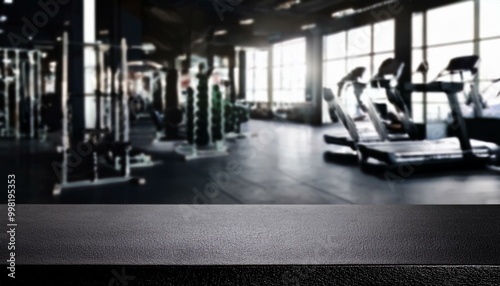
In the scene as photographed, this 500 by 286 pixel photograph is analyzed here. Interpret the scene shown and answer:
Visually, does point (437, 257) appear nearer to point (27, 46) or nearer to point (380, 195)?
point (380, 195)

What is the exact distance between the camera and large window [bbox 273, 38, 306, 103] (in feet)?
49.4

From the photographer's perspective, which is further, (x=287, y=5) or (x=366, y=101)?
(x=287, y=5)

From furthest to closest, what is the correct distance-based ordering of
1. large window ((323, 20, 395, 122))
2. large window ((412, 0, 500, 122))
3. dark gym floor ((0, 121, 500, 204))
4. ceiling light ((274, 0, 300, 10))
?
ceiling light ((274, 0, 300, 10)), large window ((323, 20, 395, 122)), large window ((412, 0, 500, 122)), dark gym floor ((0, 121, 500, 204))

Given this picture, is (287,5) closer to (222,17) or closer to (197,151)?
(222,17)

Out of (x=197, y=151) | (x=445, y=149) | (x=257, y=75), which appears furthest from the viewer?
(x=257, y=75)

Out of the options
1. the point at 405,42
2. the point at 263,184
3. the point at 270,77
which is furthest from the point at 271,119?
the point at 263,184

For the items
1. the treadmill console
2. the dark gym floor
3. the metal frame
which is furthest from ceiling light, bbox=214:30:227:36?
the treadmill console

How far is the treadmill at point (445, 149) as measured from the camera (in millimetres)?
5422

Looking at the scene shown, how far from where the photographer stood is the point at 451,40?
8883 millimetres

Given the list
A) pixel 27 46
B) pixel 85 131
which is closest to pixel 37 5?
pixel 27 46

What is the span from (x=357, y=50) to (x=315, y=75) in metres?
1.61

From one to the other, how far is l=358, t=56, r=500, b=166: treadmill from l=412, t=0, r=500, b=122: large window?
7.37 ft

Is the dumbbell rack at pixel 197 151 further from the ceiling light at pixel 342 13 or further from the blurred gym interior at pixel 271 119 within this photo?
the ceiling light at pixel 342 13

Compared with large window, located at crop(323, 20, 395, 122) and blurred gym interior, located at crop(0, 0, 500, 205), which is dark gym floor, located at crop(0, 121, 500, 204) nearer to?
blurred gym interior, located at crop(0, 0, 500, 205)
